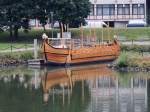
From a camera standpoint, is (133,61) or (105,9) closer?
(133,61)

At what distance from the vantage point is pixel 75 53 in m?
68.8

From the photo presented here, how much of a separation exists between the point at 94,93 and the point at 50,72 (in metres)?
15.1

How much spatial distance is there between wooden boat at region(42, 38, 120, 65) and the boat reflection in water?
4.59 metres

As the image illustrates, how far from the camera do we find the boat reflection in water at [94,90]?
40.2m

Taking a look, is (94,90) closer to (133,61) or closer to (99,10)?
(133,61)

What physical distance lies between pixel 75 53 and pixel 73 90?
20.8 meters

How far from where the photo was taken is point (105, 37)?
90.4 meters

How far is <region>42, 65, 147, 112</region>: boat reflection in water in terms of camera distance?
40219 mm

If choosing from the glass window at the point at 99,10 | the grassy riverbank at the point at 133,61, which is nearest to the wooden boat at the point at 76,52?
the grassy riverbank at the point at 133,61

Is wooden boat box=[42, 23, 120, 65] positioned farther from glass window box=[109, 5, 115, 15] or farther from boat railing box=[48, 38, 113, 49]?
glass window box=[109, 5, 115, 15]

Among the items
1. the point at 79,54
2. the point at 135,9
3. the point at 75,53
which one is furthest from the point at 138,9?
the point at 75,53

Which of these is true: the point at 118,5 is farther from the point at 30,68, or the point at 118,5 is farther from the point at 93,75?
the point at 93,75

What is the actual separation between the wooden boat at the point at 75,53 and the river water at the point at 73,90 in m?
3.18

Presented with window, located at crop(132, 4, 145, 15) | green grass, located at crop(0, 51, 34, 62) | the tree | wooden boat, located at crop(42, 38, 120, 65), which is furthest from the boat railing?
window, located at crop(132, 4, 145, 15)
